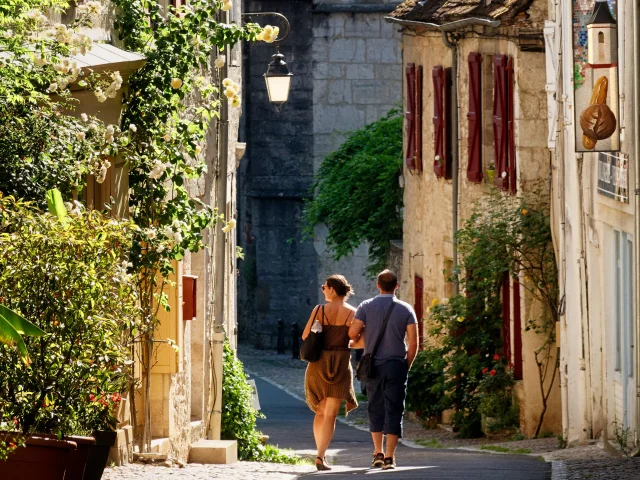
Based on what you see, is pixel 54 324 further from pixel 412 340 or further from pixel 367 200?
pixel 367 200

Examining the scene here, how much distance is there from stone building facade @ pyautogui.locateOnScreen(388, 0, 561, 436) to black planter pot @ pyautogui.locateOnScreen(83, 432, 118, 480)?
31.4 feet

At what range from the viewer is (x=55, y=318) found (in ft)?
23.9

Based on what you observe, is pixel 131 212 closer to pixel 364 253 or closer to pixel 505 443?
pixel 505 443

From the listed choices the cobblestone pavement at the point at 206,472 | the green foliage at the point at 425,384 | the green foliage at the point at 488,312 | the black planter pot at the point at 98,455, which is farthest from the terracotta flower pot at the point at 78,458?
the green foliage at the point at 425,384

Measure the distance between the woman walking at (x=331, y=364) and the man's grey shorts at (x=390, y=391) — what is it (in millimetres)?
296

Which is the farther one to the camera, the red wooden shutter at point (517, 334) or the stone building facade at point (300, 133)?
the stone building facade at point (300, 133)

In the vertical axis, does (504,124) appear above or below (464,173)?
above

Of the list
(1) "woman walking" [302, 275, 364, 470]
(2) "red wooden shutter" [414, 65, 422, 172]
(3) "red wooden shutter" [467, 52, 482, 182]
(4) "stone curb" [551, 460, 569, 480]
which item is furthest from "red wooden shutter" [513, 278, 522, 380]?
(1) "woman walking" [302, 275, 364, 470]

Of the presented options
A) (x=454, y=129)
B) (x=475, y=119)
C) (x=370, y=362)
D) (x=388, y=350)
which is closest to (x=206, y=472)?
(x=370, y=362)

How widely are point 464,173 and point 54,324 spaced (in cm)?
1359

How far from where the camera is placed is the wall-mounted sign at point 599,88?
11898 mm

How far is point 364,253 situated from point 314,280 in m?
2.36

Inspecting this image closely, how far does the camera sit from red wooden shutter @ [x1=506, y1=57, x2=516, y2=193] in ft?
59.7

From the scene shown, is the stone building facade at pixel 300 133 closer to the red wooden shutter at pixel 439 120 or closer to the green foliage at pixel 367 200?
the green foliage at pixel 367 200
